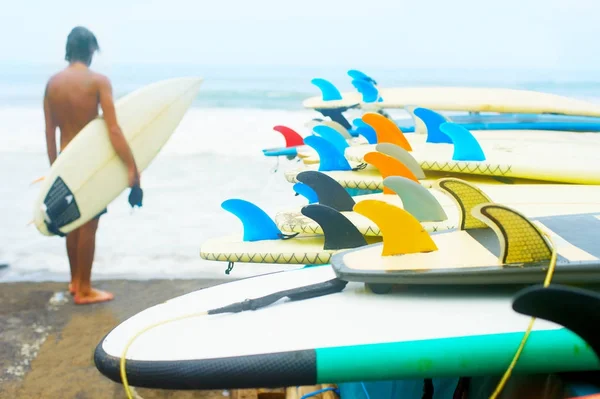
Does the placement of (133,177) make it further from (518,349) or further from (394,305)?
(518,349)

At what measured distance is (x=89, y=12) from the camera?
34.8m

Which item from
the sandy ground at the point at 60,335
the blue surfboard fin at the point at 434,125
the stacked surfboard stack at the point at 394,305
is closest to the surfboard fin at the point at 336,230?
the stacked surfboard stack at the point at 394,305

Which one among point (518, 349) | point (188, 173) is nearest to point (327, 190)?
point (518, 349)

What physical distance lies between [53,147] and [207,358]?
393 centimetres

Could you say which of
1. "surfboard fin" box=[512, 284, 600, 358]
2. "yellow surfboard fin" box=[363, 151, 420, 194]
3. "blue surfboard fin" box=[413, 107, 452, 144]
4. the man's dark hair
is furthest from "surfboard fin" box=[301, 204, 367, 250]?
the man's dark hair

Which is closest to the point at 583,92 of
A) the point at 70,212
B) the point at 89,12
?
the point at 70,212

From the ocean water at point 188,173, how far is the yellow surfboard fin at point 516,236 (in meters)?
1.24

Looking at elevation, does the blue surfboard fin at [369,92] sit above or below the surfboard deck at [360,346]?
above

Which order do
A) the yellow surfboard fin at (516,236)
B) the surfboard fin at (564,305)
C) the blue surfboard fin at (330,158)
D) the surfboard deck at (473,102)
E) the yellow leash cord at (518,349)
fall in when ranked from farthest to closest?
the surfboard deck at (473,102)
the blue surfboard fin at (330,158)
the yellow surfboard fin at (516,236)
the yellow leash cord at (518,349)
the surfboard fin at (564,305)

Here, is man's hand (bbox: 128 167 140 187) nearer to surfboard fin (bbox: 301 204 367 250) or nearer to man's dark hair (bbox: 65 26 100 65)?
man's dark hair (bbox: 65 26 100 65)

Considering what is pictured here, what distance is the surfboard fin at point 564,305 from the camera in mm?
1053

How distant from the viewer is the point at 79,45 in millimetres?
4695

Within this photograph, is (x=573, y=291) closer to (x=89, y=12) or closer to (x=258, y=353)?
(x=258, y=353)

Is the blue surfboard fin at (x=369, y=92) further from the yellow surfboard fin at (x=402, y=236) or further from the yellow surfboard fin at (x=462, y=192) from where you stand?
the yellow surfboard fin at (x=402, y=236)
